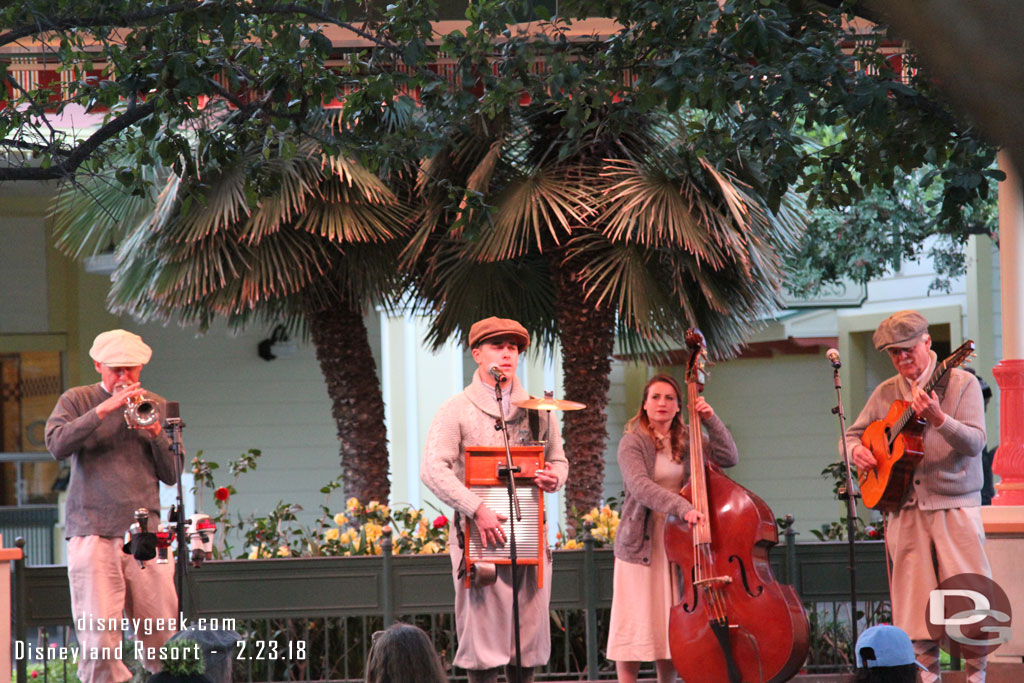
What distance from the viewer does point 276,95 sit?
5.30 m

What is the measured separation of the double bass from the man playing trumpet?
103 inches

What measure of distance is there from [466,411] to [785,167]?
72.1 inches

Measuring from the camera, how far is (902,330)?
5.74 meters

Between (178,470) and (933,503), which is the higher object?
(178,470)

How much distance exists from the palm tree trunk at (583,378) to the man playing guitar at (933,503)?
319cm

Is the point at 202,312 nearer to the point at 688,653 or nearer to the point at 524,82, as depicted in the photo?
the point at 524,82

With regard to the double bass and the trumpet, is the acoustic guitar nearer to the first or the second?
the double bass

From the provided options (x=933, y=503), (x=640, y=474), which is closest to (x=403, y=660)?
(x=640, y=474)

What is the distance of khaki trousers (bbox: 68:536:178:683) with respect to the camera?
6.00 metres

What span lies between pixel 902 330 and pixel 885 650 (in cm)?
244

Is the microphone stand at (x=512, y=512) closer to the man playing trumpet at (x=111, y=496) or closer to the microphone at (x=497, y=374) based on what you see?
the microphone at (x=497, y=374)

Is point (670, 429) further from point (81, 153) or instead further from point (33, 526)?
point (33, 526)

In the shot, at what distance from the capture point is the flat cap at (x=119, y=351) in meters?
6.21

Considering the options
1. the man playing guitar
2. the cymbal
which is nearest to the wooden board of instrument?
the cymbal
